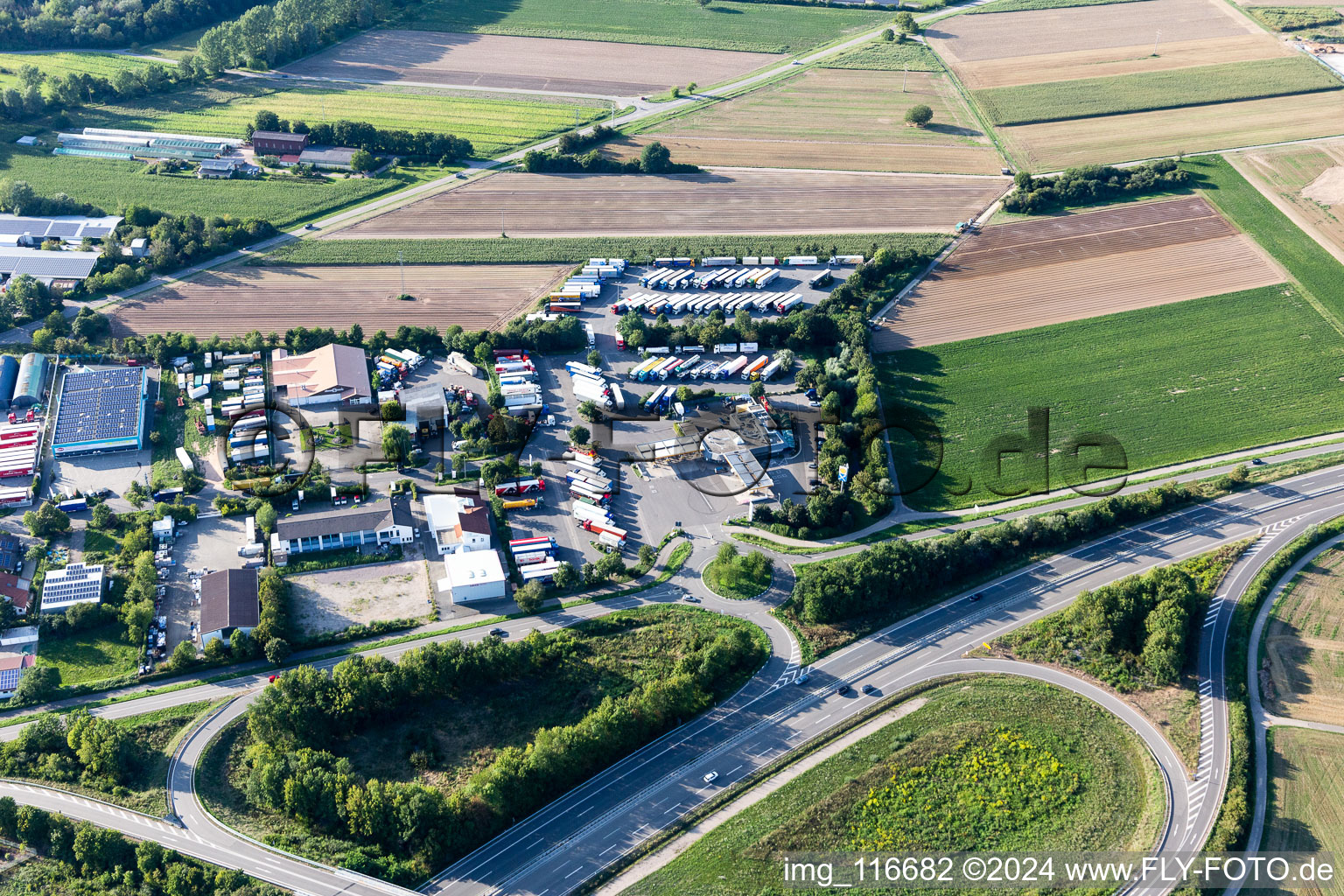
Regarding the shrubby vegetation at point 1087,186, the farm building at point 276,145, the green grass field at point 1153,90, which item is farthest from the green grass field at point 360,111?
the green grass field at point 1153,90

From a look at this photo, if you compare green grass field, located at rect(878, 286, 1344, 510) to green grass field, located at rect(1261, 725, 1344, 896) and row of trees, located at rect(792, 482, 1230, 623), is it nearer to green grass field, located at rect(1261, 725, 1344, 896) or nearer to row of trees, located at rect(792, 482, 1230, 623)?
row of trees, located at rect(792, 482, 1230, 623)

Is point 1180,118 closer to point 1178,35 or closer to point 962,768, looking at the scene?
point 1178,35

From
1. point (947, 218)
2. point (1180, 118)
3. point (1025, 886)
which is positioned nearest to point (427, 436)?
point (1025, 886)

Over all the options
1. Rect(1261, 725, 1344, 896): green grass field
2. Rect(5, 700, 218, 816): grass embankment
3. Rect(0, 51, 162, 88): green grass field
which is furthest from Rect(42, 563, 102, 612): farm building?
Rect(0, 51, 162, 88): green grass field

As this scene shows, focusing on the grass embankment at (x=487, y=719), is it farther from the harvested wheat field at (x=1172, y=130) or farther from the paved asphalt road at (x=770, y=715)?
the harvested wheat field at (x=1172, y=130)

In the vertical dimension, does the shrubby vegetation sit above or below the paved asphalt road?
above

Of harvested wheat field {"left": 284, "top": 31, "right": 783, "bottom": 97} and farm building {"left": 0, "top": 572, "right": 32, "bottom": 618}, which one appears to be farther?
harvested wheat field {"left": 284, "top": 31, "right": 783, "bottom": 97}

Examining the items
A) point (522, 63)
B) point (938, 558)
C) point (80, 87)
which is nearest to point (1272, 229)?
point (938, 558)
